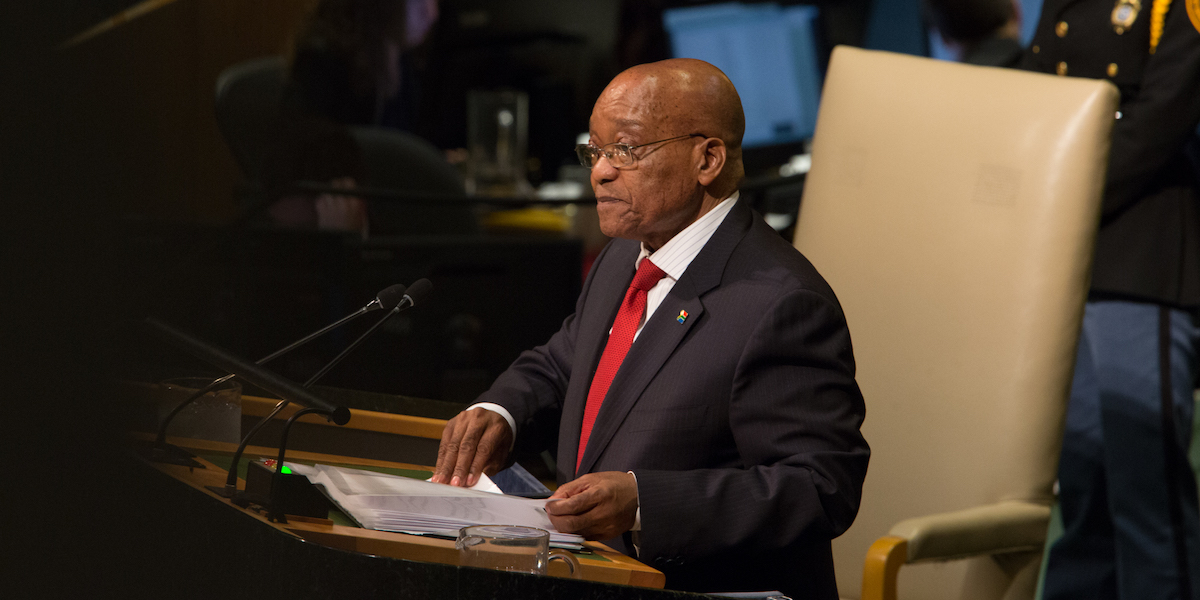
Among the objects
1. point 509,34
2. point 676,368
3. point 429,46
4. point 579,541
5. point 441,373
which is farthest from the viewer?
point 509,34

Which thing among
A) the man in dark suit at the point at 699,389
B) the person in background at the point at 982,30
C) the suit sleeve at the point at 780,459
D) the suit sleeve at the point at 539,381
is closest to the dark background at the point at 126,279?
the suit sleeve at the point at 539,381

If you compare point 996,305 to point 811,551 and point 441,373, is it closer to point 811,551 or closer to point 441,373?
point 811,551

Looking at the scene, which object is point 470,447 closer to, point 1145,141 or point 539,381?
point 539,381

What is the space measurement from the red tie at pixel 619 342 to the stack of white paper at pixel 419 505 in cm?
22

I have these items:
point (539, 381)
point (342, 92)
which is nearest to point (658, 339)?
point (539, 381)

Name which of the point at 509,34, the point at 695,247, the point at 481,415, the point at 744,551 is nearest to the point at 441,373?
the point at 481,415

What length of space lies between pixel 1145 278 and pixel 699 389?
1390mm

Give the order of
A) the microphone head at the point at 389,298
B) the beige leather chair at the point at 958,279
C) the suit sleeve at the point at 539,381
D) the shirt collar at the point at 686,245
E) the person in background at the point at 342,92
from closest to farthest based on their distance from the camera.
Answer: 1. the microphone head at the point at 389,298
2. the shirt collar at the point at 686,245
3. the suit sleeve at the point at 539,381
4. the beige leather chair at the point at 958,279
5. the person in background at the point at 342,92

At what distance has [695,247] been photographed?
4.77 ft

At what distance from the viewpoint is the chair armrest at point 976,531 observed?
152cm

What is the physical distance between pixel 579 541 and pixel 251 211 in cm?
202

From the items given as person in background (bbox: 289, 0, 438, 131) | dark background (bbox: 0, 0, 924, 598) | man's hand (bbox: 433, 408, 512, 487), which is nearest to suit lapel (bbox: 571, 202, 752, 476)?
man's hand (bbox: 433, 408, 512, 487)

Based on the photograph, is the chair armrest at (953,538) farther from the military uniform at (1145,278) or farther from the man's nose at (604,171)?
the military uniform at (1145,278)

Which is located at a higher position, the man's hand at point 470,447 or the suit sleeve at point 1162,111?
the suit sleeve at point 1162,111
